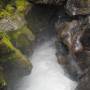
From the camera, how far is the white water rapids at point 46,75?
2119 centimetres

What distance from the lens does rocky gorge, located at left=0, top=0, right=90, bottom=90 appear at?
19.5 meters

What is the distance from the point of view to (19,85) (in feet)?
68.0

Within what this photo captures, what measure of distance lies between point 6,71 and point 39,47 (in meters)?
6.26

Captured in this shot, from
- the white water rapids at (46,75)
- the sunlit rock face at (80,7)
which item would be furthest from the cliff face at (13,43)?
the sunlit rock face at (80,7)

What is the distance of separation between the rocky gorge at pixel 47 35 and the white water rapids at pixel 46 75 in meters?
0.50

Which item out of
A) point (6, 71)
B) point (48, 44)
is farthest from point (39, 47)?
point (6, 71)

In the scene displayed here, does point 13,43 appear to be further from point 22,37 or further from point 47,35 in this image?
point 47,35

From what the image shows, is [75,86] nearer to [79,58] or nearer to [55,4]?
[79,58]

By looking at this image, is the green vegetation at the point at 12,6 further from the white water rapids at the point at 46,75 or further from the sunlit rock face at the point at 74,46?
the white water rapids at the point at 46,75

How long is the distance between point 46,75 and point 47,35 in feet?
15.8

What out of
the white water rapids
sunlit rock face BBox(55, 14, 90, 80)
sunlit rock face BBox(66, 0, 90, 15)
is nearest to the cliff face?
the white water rapids

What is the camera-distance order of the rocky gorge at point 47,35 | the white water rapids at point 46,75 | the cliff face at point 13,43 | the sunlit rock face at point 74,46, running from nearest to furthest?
the cliff face at point 13,43 < the rocky gorge at point 47,35 < the white water rapids at point 46,75 < the sunlit rock face at point 74,46

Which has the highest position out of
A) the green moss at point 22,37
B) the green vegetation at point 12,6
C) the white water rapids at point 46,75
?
the green vegetation at point 12,6

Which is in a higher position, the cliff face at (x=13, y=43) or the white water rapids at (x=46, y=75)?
the cliff face at (x=13, y=43)
